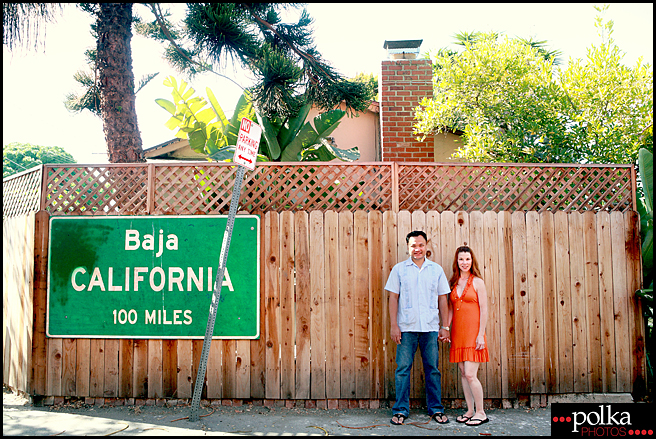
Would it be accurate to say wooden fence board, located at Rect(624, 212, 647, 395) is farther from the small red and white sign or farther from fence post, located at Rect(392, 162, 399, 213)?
the small red and white sign

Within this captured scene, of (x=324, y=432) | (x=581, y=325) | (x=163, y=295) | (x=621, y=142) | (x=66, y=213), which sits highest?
(x=621, y=142)

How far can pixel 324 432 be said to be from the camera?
403 cm

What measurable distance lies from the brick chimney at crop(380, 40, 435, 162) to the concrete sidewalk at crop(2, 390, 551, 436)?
4.39 metres

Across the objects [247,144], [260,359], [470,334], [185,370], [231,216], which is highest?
[247,144]

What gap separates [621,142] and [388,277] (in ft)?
13.5

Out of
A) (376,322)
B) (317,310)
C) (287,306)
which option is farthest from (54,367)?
(376,322)

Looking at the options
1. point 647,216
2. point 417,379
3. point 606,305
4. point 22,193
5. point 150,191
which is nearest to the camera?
point 417,379

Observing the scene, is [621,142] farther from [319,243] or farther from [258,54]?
[258,54]

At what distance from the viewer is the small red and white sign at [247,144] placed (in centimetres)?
403

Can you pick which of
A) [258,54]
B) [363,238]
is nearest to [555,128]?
[363,238]

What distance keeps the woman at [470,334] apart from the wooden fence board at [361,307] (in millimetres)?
889

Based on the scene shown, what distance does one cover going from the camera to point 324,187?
493cm

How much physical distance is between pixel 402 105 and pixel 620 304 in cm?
457

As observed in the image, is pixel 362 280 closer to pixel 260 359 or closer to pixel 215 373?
pixel 260 359
